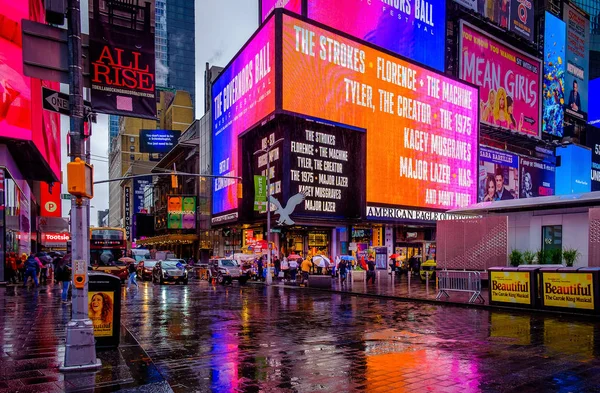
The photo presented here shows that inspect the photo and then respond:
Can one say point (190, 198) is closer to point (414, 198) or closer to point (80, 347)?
point (414, 198)

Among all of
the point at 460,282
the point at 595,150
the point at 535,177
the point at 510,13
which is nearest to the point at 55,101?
the point at 460,282

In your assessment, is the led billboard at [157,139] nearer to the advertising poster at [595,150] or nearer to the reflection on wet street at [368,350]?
the advertising poster at [595,150]

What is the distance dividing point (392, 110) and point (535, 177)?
131ft

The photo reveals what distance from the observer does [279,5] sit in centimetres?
5456

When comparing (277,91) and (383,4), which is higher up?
(383,4)

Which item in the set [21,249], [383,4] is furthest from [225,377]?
[383,4]

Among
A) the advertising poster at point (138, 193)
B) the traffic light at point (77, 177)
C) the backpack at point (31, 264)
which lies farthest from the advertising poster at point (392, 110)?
the advertising poster at point (138, 193)

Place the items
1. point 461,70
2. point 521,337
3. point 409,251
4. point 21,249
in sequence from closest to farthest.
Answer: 1. point 521,337
2. point 21,249
3. point 409,251
4. point 461,70

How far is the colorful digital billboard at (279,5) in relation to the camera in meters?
49.5

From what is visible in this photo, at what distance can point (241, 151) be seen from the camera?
4903 centimetres

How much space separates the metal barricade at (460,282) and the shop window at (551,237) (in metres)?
7.10

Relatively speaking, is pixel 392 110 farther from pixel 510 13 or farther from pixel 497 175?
pixel 510 13

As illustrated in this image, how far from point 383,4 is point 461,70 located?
1637 cm

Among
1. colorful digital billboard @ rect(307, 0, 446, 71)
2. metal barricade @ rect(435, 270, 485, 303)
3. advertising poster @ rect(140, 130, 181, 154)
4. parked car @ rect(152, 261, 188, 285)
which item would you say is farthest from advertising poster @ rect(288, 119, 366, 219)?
→ advertising poster @ rect(140, 130, 181, 154)
